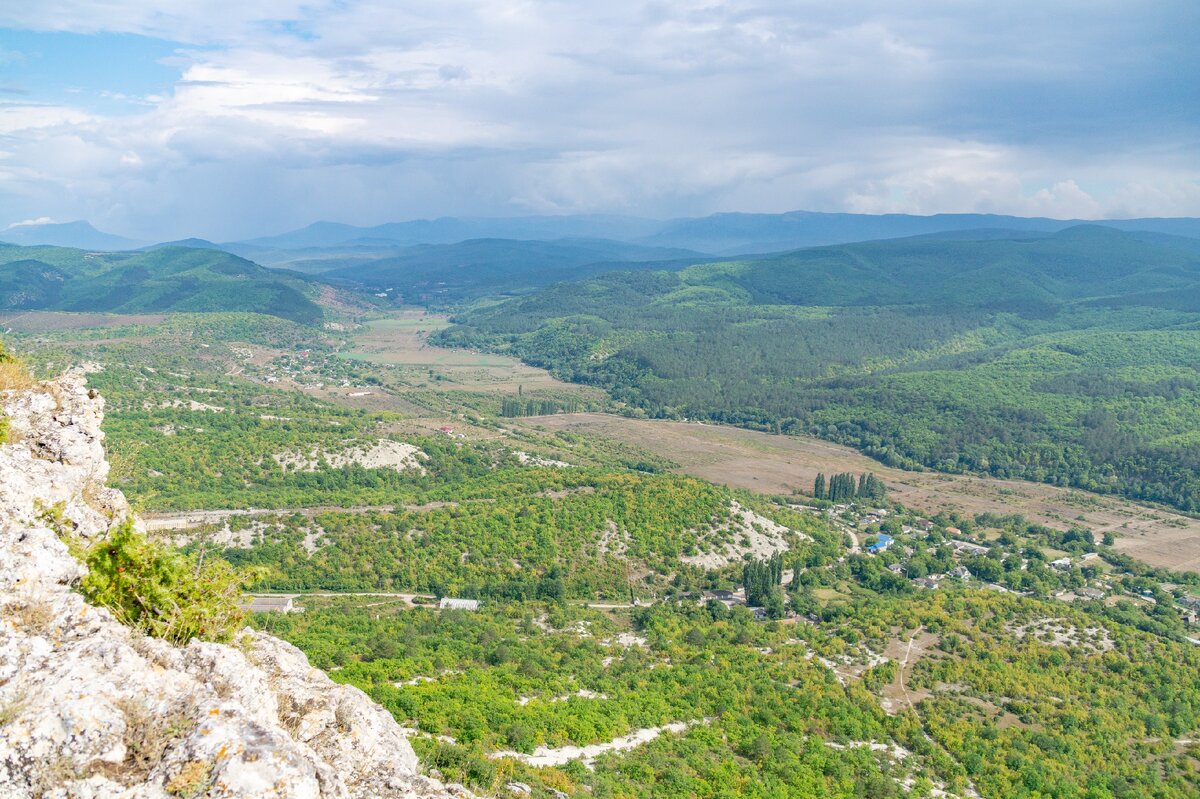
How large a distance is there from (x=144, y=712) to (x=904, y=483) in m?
105

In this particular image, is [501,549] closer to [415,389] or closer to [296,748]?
[296,748]

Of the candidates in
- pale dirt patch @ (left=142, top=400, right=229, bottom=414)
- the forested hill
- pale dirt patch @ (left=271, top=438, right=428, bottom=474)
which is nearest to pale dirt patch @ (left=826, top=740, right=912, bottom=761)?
pale dirt patch @ (left=271, top=438, right=428, bottom=474)

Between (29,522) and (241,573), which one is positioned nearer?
(29,522)

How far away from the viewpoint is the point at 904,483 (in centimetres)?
10438

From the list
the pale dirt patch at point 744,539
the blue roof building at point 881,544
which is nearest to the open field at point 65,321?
the pale dirt patch at point 744,539

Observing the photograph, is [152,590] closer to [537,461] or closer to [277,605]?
[277,605]

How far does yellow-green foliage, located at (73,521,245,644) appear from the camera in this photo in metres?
11.1

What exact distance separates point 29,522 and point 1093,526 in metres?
98.3

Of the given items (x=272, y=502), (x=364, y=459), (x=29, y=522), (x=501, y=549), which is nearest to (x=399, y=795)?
(x=29, y=522)

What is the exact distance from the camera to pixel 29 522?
1229 cm

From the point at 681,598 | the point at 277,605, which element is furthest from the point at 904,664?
the point at 277,605

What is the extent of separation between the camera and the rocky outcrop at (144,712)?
8086 mm

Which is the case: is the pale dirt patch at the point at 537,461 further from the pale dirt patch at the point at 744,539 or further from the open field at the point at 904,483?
the pale dirt patch at the point at 744,539

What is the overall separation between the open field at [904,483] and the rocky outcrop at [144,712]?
85325mm
